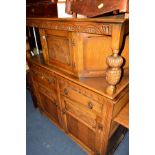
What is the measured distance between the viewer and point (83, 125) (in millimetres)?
1352

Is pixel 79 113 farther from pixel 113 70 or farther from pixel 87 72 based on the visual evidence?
pixel 113 70

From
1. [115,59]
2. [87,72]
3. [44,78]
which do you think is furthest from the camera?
[44,78]

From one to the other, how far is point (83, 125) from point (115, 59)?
0.79m

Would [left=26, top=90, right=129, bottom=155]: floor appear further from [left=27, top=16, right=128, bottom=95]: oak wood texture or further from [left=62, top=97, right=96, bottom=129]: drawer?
[left=27, top=16, right=128, bottom=95]: oak wood texture

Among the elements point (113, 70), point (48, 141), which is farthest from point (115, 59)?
point (48, 141)

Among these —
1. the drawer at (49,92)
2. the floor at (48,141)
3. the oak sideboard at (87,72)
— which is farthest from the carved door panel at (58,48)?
the floor at (48,141)

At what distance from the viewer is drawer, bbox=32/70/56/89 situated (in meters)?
1.45

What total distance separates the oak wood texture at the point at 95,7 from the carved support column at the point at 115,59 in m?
0.09

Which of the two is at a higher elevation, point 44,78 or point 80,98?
point 44,78

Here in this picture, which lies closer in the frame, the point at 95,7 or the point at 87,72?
the point at 95,7

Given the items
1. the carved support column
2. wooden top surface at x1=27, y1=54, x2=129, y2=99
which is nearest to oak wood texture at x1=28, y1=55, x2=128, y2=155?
wooden top surface at x1=27, y1=54, x2=129, y2=99

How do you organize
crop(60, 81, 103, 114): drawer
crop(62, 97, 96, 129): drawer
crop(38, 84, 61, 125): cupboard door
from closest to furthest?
crop(60, 81, 103, 114): drawer < crop(62, 97, 96, 129): drawer < crop(38, 84, 61, 125): cupboard door

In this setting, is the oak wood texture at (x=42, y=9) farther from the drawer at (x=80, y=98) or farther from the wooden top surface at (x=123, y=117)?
the wooden top surface at (x=123, y=117)
